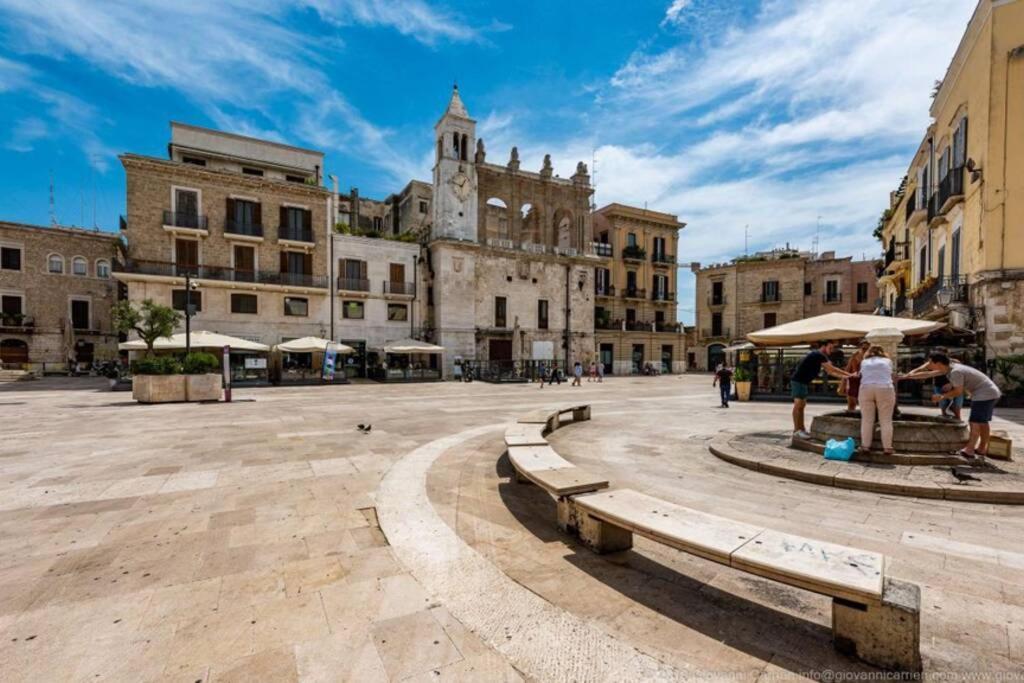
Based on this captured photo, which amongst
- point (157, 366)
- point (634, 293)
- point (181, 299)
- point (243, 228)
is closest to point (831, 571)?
point (157, 366)

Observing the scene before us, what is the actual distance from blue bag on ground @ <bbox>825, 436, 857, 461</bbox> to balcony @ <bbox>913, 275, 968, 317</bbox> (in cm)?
1525

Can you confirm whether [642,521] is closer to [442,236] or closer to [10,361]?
[442,236]

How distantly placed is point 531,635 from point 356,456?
497 centimetres

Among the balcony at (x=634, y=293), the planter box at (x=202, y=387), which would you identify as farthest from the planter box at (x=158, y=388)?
the balcony at (x=634, y=293)

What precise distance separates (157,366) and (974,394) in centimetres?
1985

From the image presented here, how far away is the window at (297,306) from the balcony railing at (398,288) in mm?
4923

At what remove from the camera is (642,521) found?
119 inches

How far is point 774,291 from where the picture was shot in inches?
1636

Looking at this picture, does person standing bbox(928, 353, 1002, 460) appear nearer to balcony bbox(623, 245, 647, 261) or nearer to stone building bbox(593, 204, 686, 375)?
stone building bbox(593, 204, 686, 375)

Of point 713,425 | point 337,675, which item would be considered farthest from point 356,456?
point 713,425

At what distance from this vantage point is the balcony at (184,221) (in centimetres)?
2442

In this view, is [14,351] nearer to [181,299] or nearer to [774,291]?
[181,299]

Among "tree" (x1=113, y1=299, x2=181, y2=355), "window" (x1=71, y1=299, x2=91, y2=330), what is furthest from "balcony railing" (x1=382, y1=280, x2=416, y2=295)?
"window" (x1=71, y1=299, x2=91, y2=330)

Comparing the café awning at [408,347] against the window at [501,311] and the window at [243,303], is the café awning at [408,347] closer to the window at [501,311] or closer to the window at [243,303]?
the window at [501,311]
